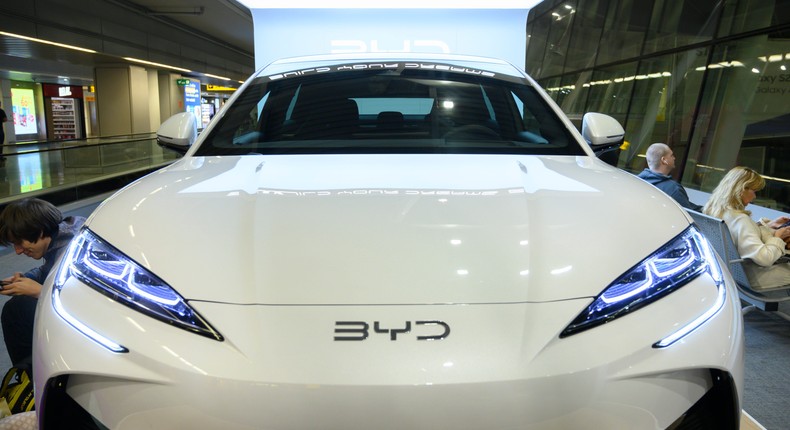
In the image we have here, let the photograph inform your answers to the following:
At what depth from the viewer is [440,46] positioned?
598 cm

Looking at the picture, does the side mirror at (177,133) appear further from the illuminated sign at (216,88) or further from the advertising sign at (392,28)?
the illuminated sign at (216,88)

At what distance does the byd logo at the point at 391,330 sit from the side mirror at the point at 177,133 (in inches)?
53.7

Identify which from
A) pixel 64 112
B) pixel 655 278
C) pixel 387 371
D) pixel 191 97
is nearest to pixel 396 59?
pixel 655 278

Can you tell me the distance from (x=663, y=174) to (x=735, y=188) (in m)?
0.95

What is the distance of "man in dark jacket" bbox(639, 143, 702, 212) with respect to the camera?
4.53 metres

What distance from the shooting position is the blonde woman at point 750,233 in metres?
3.45

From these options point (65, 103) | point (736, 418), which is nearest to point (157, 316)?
point (736, 418)

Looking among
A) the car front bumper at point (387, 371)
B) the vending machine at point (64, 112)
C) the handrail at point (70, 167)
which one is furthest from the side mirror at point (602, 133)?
the vending machine at point (64, 112)

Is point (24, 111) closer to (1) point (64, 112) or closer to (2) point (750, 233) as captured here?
(1) point (64, 112)

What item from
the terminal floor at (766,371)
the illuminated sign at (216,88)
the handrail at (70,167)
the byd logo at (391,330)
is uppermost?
the byd logo at (391,330)

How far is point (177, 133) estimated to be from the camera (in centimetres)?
226

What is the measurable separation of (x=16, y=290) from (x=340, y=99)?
4.57 ft

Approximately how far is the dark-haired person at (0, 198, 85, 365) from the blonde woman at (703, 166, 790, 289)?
3430 mm

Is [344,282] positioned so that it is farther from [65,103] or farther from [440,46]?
[65,103]
